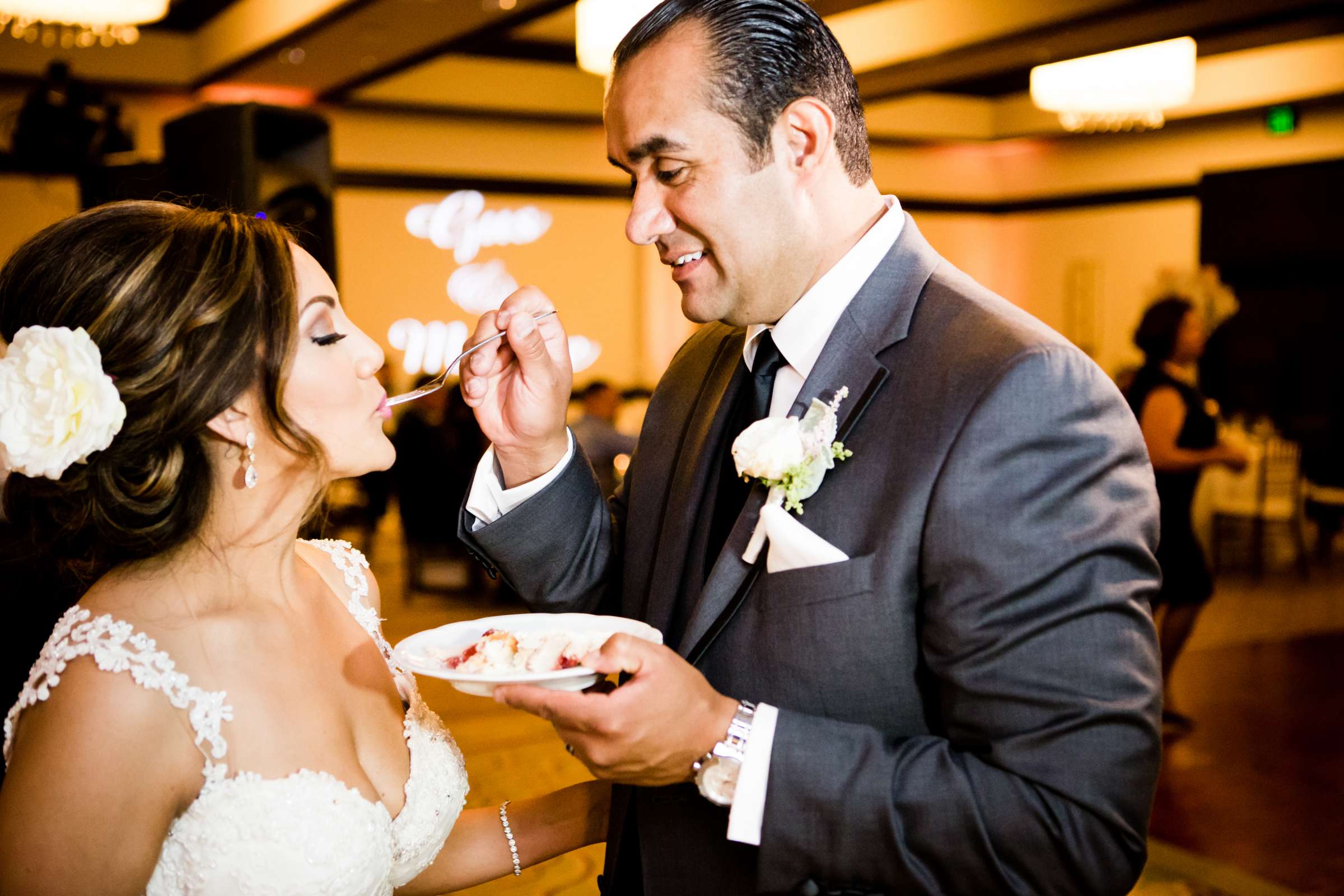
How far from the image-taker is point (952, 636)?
4.28 ft

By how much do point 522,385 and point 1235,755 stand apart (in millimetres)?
3967

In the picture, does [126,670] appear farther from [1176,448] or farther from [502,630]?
[1176,448]

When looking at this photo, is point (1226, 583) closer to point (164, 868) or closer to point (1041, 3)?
point (1041, 3)

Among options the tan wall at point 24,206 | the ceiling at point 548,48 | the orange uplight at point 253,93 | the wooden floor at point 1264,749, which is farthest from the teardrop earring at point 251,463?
the tan wall at point 24,206

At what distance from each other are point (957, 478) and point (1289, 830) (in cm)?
336

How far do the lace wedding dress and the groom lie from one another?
14.9 inches

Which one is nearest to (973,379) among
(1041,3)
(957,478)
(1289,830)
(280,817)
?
(957,478)

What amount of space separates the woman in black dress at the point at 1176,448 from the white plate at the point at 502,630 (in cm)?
376

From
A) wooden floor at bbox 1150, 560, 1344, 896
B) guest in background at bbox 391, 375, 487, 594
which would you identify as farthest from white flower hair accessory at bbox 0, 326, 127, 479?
guest in background at bbox 391, 375, 487, 594

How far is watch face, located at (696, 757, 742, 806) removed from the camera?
1348 millimetres

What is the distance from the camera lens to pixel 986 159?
1457 centimetres

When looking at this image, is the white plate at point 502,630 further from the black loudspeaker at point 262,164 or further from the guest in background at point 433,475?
the guest in background at point 433,475

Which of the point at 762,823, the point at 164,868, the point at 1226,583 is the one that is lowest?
the point at 1226,583

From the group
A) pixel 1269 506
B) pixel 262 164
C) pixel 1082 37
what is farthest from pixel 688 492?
pixel 1269 506
